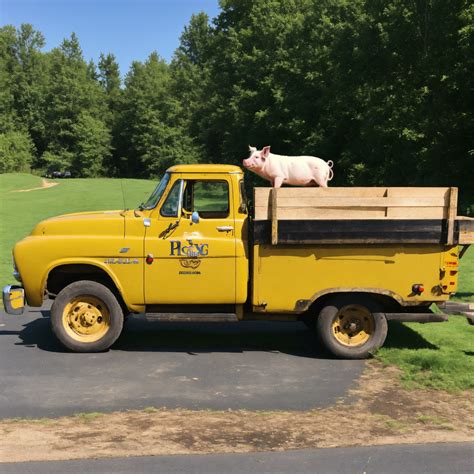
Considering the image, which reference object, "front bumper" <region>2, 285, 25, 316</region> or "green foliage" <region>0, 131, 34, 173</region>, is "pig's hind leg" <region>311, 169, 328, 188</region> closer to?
"front bumper" <region>2, 285, 25, 316</region>

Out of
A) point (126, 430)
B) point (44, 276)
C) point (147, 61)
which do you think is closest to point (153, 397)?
point (126, 430)

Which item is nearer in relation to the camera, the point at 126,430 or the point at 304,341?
the point at 126,430

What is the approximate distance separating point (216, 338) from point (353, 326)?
1.99 metres

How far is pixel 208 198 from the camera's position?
24.1 ft

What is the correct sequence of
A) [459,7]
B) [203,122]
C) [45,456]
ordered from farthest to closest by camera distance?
[203,122] < [459,7] < [45,456]

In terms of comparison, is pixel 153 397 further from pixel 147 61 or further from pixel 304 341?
pixel 147 61

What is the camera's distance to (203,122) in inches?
2451

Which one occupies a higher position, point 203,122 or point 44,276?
point 203,122

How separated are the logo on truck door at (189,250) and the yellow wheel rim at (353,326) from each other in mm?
1865

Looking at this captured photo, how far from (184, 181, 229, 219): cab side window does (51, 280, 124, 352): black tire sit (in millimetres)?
1529

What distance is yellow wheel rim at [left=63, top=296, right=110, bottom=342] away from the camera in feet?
23.3

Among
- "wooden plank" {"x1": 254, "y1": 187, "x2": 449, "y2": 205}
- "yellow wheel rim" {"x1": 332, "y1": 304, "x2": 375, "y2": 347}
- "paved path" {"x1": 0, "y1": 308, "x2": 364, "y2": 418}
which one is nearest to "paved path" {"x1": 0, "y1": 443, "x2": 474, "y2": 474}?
"paved path" {"x1": 0, "y1": 308, "x2": 364, "y2": 418}

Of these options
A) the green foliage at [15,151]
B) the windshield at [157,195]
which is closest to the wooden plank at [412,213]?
the windshield at [157,195]

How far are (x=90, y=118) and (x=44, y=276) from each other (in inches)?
3596
